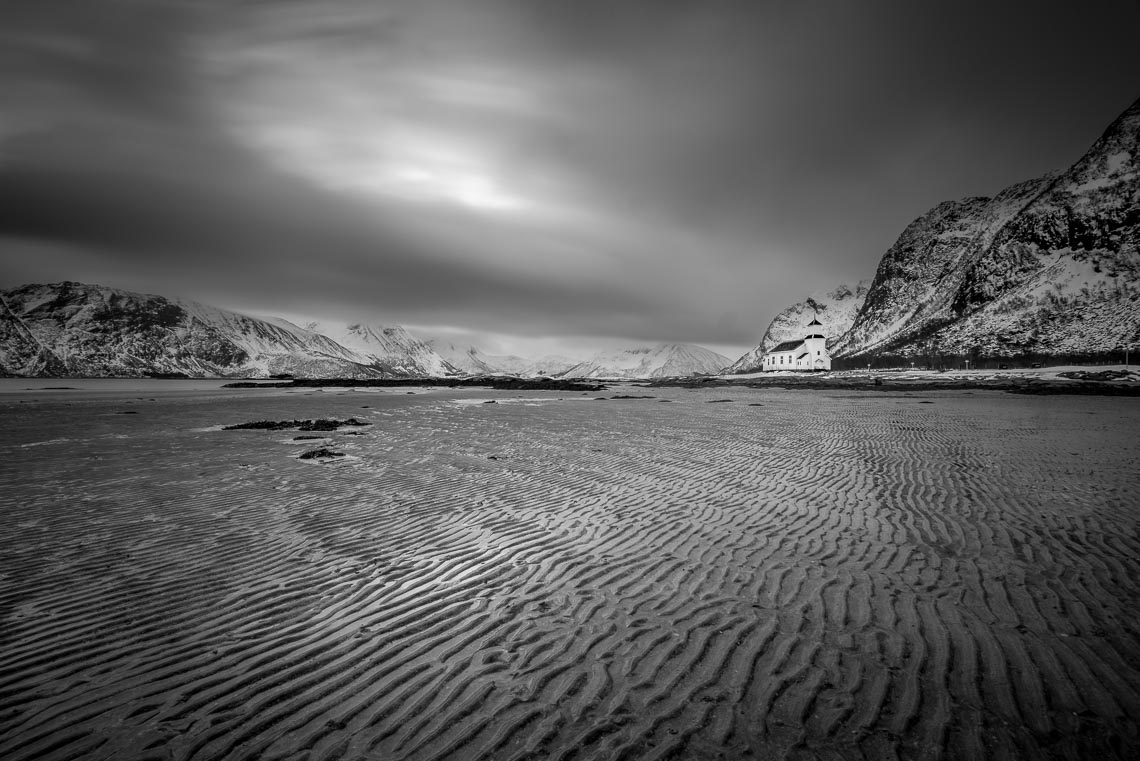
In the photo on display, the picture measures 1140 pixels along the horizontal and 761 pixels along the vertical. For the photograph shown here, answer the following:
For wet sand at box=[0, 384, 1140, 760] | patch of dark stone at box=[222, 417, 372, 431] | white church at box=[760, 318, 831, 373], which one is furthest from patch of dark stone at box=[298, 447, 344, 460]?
white church at box=[760, 318, 831, 373]

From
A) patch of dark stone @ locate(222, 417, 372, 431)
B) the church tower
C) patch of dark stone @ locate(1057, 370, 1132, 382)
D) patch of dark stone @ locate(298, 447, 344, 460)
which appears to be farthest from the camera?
the church tower

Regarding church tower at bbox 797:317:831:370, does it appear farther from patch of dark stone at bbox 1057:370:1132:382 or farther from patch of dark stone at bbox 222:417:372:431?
patch of dark stone at bbox 222:417:372:431

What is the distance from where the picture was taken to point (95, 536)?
7.66 m

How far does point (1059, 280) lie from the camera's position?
95688 millimetres

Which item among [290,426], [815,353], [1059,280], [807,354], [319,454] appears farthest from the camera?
[807,354]

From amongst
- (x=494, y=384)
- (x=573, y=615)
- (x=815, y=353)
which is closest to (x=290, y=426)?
(x=573, y=615)

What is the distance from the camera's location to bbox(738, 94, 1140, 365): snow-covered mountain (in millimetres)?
81562

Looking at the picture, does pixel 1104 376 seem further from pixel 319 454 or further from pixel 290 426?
pixel 290 426

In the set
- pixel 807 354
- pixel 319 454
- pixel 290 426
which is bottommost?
pixel 319 454

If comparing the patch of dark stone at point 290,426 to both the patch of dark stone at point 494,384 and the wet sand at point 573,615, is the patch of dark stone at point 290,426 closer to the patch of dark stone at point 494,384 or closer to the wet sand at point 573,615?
the wet sand at point 573,615

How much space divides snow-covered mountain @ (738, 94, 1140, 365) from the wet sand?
299 feet

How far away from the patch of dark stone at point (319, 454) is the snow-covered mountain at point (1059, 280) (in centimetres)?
9702

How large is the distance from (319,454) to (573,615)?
12645 millimetres

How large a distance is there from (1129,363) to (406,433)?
87.6 m
